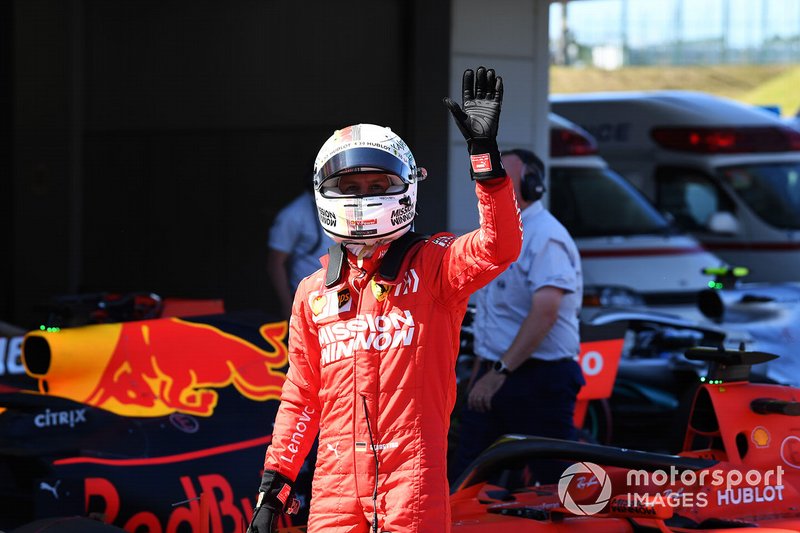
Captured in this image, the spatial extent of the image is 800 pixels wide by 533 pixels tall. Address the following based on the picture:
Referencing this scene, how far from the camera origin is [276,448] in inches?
135

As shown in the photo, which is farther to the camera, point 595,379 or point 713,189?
point 713,189

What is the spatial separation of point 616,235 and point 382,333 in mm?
8240

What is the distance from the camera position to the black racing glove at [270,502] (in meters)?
3.35

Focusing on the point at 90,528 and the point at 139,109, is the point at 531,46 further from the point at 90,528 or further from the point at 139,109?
the point at 90,528

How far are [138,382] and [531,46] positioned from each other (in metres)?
5.50

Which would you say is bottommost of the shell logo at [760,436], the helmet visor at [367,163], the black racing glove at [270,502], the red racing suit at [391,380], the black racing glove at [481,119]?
the shell logo at [760,436]

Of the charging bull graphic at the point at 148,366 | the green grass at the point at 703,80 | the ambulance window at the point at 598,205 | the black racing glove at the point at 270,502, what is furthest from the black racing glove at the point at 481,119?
the green grass at the point at 703,80

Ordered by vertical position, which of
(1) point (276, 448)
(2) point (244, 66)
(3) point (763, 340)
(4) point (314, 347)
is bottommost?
(3) point (763, 340)

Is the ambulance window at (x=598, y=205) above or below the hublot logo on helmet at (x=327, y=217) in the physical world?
below

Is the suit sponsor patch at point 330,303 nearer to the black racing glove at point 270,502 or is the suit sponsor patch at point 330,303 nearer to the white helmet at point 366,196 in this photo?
the white helmet at point 366,196

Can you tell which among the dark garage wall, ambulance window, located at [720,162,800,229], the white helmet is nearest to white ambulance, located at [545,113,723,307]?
ambulance window, located at [720,162,800,229]

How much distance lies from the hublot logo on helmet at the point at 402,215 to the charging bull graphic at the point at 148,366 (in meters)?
1.81

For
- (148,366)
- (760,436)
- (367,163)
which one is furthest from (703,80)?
(367,163)

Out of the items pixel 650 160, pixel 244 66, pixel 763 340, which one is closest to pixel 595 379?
pixel 763 340
